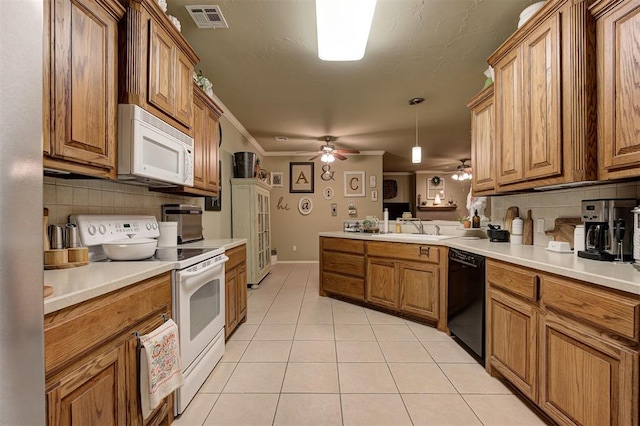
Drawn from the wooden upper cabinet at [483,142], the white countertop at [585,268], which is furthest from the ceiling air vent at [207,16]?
the white countertop at [585,268]

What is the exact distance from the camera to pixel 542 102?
171 centimetres

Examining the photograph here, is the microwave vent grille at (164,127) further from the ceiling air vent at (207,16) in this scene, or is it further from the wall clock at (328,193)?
the wall clock at (328,193)

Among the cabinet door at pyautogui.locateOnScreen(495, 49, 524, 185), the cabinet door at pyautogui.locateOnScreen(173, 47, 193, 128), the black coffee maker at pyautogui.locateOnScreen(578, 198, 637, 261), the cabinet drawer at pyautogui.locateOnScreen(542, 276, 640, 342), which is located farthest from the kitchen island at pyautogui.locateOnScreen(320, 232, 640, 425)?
the cabinet door at pyautogui.locateOnScreen(173, 47, 193, 128)

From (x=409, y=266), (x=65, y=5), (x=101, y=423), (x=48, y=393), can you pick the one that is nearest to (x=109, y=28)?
(x=65, y=5)

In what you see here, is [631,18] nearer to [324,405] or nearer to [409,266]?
[409,266]

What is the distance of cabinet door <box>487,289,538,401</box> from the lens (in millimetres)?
1472

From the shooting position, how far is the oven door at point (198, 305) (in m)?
1.51

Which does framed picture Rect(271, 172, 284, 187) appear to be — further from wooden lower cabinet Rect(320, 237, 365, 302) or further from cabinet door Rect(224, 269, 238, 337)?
cabinet door Rect(224, 269, 238, 337)

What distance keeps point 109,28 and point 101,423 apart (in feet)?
5.88

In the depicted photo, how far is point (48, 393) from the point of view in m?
0.80

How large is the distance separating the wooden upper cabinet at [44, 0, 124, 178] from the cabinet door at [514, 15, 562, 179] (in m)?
2.43

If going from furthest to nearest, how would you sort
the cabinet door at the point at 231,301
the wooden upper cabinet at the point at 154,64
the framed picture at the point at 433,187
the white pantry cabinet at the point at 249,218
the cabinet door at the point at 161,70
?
the framed picture at the point at 433,187, the white pantry cabinet at the point at 249,218, the cabinet door at the point at 231,301, the cabinet door at the point at 161,70, the wooden upper cabinet at the point at 154,64

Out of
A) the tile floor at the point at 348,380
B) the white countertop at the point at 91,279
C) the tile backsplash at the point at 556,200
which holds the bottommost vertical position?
the tile floor at the point at 348,380

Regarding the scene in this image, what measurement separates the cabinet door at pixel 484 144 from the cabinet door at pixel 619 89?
0.88 meters
